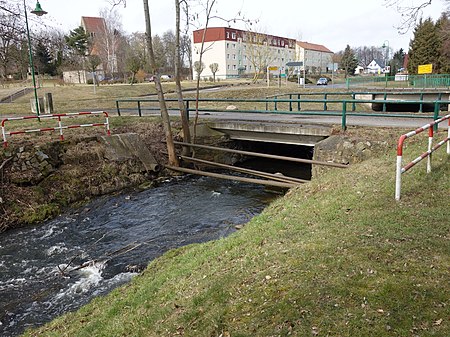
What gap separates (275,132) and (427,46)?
158ft

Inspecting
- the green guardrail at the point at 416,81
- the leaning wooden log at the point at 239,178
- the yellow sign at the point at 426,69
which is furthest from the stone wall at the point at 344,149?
the yellow sign at the point at 426,69

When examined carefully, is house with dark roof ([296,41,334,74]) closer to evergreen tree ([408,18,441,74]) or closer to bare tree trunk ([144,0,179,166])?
evergreen tree ([408,18,441,74])

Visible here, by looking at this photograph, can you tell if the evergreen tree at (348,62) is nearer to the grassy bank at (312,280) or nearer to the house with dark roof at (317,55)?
the house with dark roof at (317,55)

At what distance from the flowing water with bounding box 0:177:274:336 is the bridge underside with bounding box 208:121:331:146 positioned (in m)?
2.39

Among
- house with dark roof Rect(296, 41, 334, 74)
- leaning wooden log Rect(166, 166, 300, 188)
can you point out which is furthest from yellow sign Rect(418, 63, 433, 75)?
house with dark roof Rect(296, 41, 334, 74)

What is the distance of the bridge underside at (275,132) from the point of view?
1318cm

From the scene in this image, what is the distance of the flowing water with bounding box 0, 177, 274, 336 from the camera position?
6.66 meters

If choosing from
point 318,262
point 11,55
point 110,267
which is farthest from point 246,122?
Result: point 318,262

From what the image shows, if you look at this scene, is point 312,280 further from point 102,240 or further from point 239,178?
point 239,178

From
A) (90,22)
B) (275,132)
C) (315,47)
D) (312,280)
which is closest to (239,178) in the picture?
(275,132)

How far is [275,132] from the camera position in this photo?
46.9ft

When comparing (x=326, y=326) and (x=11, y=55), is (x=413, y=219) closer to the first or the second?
(x=326, y=326)

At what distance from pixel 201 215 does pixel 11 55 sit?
7.51 m

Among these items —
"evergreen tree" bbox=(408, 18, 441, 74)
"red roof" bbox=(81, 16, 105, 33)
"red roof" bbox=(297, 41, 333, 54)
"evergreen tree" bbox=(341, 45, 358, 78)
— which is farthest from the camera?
"red roof" bbox=(297, 41, 333, 54)
